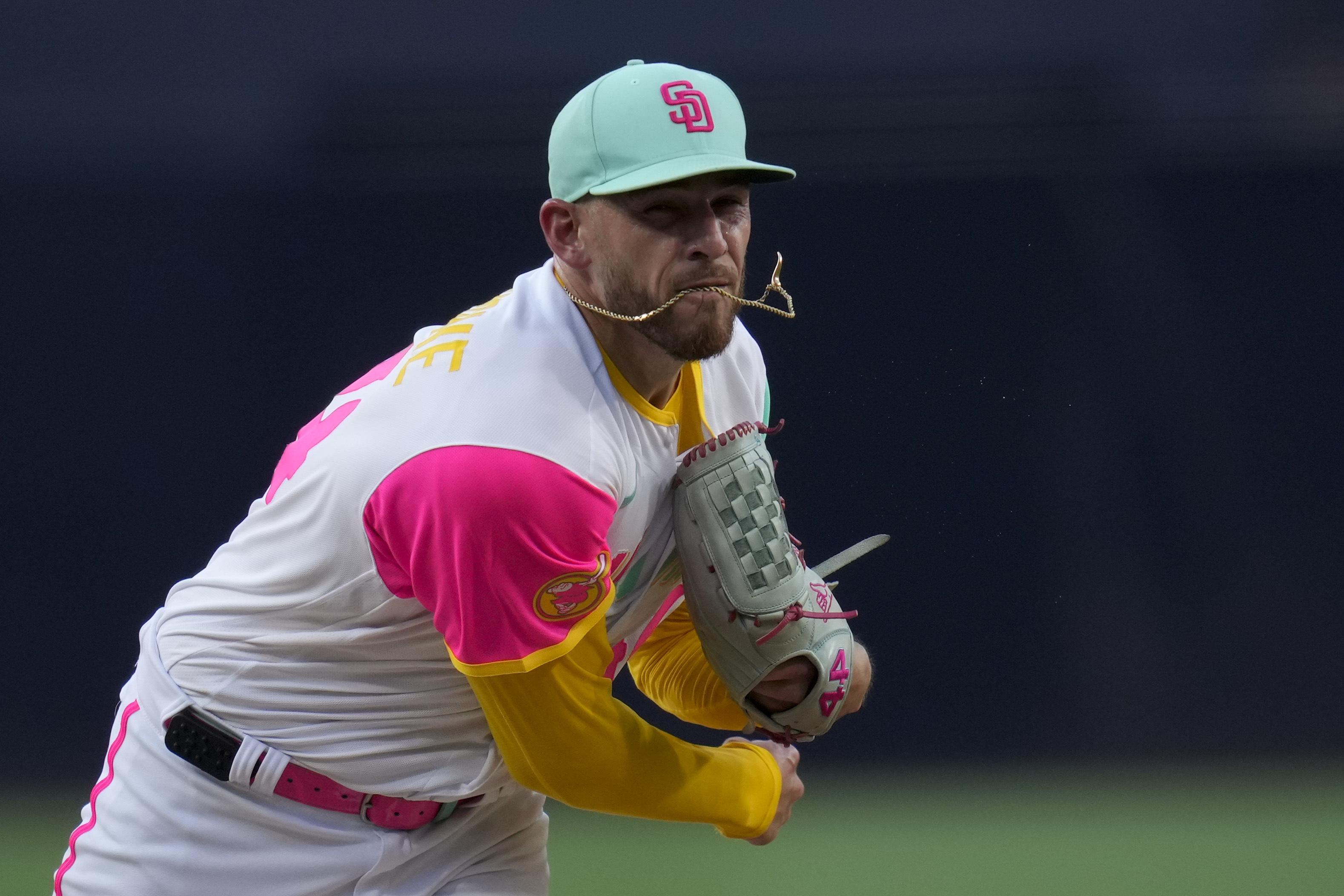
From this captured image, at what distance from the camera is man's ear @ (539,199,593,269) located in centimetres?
126

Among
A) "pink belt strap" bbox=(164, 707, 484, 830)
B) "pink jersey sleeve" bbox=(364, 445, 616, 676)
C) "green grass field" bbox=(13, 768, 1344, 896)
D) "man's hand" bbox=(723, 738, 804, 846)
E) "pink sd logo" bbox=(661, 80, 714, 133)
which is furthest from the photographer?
"green grass field" bbox=(13, 768, 1344, 896)

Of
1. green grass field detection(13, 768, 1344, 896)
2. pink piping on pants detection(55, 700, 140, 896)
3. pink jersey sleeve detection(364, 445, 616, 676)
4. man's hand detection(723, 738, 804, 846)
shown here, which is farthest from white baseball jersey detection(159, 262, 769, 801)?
green grass field detection(13, 768, 1344, 896)

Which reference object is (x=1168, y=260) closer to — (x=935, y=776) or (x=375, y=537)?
(x=935, y=776)

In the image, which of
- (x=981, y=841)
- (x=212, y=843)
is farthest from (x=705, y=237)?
(x=981, y=841)

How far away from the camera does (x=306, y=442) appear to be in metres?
1.31

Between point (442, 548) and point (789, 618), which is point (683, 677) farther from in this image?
point (442, 548)

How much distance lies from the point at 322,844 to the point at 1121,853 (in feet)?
5.97

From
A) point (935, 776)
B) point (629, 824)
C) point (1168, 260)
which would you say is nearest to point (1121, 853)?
point (935, 776)

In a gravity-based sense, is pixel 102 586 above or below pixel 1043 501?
below

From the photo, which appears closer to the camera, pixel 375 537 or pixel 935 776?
pixel 375 537

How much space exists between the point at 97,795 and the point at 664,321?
808 mm

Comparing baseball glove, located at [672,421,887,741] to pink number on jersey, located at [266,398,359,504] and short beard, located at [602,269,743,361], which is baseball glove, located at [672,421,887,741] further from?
pink number on jersey, located at [266,398,359,504]

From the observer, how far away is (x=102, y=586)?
272 cm

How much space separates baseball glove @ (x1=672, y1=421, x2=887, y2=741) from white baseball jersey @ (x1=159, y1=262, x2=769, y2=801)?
0.05 metres
